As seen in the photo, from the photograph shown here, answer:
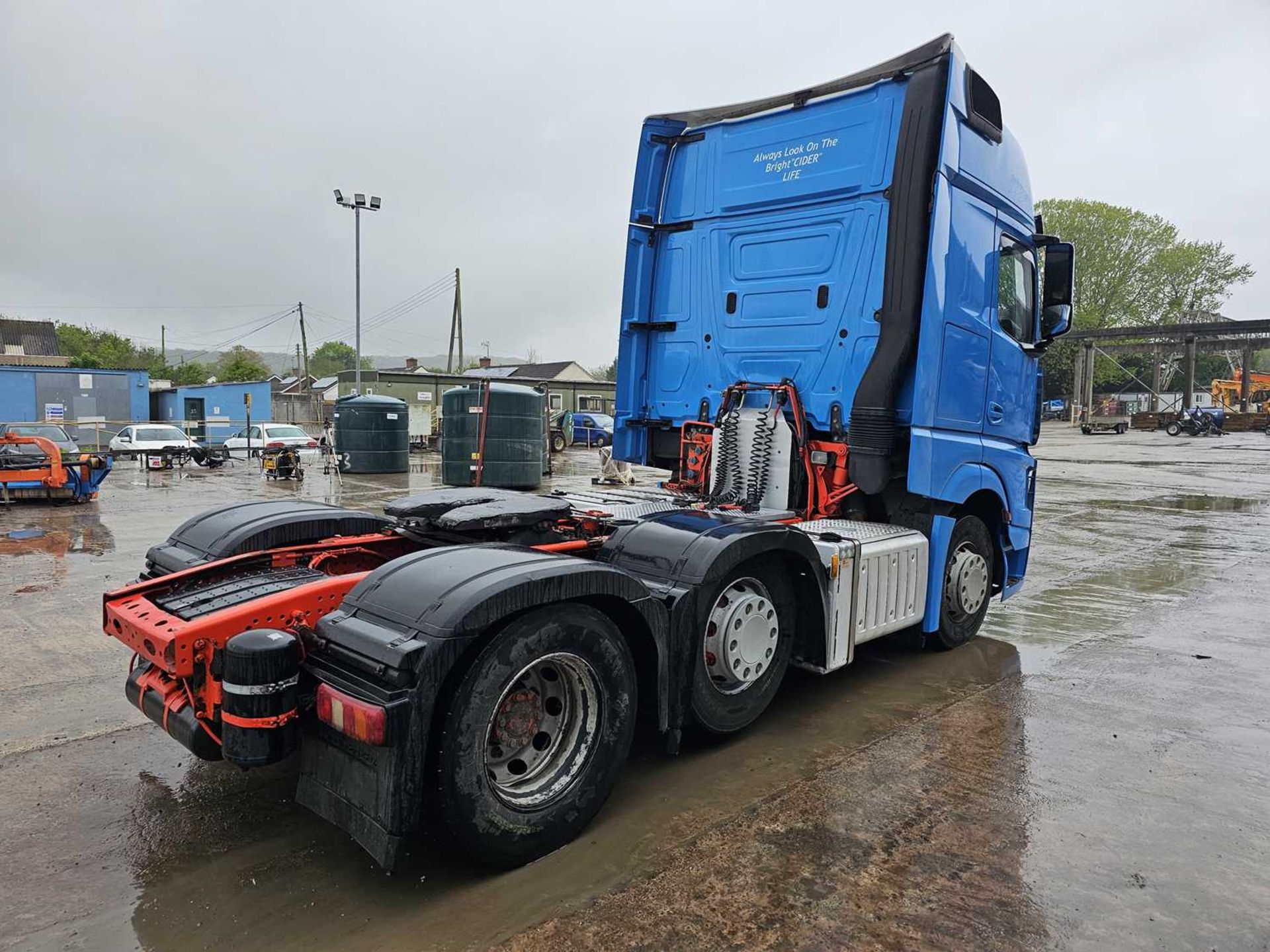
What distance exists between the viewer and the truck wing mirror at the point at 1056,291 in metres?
6.04

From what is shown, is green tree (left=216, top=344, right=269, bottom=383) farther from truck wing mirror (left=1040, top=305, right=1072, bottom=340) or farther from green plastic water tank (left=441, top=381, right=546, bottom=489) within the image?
truck wing mirror (left=1040, top=305, right=1072, bottom=340)

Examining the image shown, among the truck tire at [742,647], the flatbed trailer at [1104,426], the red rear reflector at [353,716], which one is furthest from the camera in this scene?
the flatbed trailer at [1104,426]

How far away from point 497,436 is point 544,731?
15213mm

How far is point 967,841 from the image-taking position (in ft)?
10.4

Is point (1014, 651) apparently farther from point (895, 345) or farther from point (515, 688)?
point (515, 688)

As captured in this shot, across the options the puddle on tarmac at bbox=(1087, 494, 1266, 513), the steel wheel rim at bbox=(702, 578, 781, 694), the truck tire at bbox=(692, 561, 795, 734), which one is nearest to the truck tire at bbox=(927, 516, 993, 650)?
the truck tire at bbox=(692, 561, 795, 734)

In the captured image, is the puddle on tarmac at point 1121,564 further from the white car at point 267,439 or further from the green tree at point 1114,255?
the green tree at point 1114,255

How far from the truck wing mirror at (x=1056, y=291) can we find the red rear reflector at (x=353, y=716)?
18.3 ft

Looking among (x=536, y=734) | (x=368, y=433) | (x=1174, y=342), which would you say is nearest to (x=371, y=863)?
(x=536, y=734)

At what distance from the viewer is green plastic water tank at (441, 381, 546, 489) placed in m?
17.9

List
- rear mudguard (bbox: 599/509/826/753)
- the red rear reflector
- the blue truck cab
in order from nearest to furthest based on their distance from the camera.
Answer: the red rear reflector → rear mudguard (bbox: 599/509/826/753) → the blue truck cab

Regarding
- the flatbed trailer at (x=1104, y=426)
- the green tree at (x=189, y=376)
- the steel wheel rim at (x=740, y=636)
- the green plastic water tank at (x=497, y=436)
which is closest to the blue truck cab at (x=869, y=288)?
the steel wheel rim at (x=740, y=636)

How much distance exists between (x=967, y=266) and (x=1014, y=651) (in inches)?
110

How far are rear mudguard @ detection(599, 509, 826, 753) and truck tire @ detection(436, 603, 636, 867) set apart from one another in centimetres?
33
